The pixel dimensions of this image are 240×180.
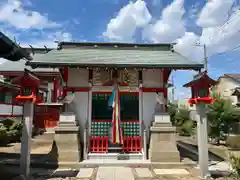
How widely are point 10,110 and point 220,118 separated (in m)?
16.1

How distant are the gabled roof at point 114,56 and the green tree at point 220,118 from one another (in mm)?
5391

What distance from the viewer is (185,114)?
2039cm

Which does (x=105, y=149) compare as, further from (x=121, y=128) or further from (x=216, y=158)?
(x=216, y=158)

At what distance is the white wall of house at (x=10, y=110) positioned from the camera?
15344 millimetres

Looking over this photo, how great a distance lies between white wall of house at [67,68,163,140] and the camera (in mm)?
8641

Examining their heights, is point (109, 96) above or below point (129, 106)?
above

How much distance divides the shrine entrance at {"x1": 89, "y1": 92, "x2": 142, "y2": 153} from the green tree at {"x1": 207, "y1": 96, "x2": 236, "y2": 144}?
643 cm

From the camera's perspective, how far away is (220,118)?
12.4 metres

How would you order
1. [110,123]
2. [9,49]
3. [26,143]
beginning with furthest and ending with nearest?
1. [110,123]
2. [26,143]
3. [9,49]

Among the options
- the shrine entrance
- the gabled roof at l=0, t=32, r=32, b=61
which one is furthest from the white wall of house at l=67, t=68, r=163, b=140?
the gabled roof at l=0, t=32, r=32, b=61

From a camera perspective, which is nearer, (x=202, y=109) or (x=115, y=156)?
(x=202, y=109)

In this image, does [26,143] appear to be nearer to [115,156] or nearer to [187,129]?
[115,156]

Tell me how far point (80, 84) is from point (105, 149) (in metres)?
3.04

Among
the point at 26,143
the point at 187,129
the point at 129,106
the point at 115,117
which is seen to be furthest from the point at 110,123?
the point at 187,129
